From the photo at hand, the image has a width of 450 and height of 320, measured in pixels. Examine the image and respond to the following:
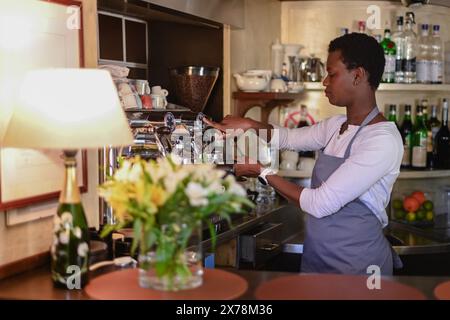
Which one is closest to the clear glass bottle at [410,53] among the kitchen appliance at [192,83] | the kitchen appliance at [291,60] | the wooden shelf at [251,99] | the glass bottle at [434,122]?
the glass bottle at [434,122]

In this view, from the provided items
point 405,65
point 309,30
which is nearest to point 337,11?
point 309,30

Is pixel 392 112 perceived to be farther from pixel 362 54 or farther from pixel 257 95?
pixel 362 54

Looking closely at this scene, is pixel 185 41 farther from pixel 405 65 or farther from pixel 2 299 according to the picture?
pixel 2 299

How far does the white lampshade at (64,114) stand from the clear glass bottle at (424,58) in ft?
8.09

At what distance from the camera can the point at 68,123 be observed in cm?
142

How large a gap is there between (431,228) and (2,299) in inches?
102

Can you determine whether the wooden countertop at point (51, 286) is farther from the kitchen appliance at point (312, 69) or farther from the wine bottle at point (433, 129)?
the wine bottle at point (433, 129)

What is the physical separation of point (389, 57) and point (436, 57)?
14.0 inches

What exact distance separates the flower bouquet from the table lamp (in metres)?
0.12

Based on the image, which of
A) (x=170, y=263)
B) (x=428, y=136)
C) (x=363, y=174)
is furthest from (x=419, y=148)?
(x=170, y=263)

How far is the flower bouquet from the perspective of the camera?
1.34m

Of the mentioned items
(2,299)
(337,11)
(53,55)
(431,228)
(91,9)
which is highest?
(337,11)

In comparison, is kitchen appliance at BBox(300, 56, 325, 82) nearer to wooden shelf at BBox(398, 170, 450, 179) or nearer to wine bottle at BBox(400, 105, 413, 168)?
wine bottle at BBox(400, 105, 413, 168)

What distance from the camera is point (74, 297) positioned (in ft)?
4.80
